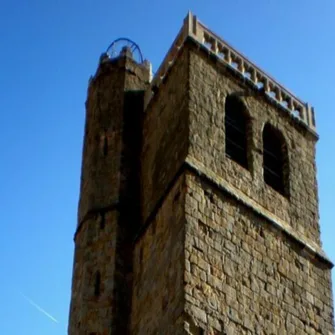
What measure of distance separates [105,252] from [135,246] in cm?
55

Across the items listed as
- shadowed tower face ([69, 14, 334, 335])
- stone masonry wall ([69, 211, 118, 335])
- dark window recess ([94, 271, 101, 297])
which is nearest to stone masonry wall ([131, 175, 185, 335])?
shadowed tower face ([69, 14, 334, 335])

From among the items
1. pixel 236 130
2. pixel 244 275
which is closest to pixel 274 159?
pixel 236 130

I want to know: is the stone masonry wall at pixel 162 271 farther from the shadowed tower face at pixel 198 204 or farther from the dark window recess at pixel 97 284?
the dark window recess at pixel 97 284

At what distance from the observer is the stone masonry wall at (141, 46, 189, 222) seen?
19672 millimetres

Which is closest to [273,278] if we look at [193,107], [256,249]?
[256,249]

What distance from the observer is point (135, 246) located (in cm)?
1980

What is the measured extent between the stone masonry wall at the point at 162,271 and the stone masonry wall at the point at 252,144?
48.1 inches

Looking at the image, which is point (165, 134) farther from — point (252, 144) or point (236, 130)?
point (252, 144)

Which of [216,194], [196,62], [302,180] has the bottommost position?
[216,194]

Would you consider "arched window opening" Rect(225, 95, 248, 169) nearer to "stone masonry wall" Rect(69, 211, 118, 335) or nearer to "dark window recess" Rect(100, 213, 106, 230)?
"stone masonry wall" Rect(69, 211, 118, 335)

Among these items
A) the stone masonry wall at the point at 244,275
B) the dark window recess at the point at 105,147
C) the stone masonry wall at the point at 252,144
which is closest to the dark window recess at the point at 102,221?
the dark window recess at the point at 105,147

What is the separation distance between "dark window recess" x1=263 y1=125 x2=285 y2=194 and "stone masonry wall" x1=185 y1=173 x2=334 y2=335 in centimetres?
155

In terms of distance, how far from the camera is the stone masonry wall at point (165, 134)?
19.7 meters

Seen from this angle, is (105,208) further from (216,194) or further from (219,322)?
(219,322)
